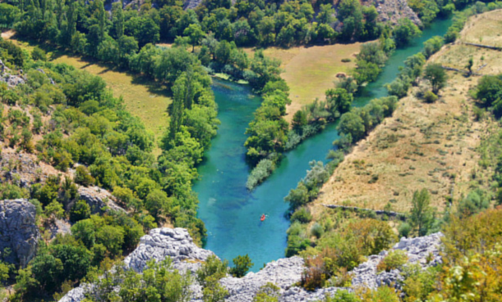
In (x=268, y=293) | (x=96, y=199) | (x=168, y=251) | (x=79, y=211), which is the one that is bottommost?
(x=168, y=251)

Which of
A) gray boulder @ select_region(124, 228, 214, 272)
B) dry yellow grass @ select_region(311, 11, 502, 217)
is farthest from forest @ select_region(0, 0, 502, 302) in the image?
dry yellow grass @ select_region(311, 11, 502, 217)

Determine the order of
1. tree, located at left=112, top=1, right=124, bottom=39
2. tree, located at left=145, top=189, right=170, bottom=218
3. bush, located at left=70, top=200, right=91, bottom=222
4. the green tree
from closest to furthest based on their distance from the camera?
the green tree
bush, located at left=70, top=200, right=91, bottom=222
tree, located at left=145, top=189, right=170, bottom=218
tree, located at left=112, top=1, right=124, bottom=39

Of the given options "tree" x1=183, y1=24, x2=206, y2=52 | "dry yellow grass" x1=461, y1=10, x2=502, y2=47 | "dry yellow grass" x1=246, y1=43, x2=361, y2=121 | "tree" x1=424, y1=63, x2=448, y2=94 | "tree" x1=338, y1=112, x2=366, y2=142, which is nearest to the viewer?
"tree" x1=338, y1=112, x2=366, y2=142

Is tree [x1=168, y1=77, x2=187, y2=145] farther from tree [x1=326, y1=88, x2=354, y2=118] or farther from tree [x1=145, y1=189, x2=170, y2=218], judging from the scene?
tree [x1=326, y1=88, x2=354, y2=118]

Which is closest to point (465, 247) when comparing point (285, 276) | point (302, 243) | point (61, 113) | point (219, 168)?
point (285, 276)

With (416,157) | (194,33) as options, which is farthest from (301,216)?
(194,33)

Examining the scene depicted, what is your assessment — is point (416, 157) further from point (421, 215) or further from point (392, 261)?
point (392, 261)

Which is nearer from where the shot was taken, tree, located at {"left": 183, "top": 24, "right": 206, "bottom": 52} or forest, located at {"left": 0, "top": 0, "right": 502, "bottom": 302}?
forest, located at {"left": 0, "top": 0, "right": 502, "bottom": 302}
